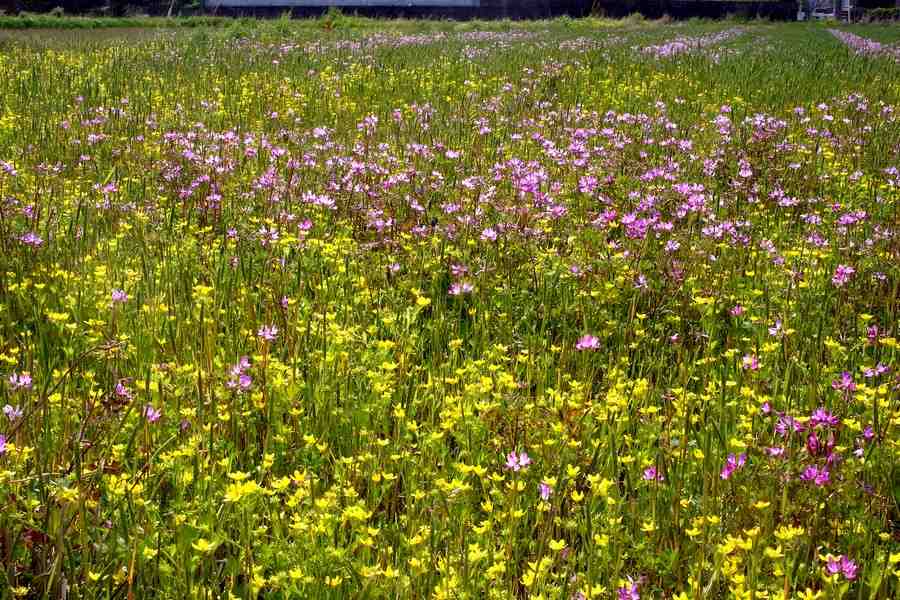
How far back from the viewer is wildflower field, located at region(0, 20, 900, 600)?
7.29 feet

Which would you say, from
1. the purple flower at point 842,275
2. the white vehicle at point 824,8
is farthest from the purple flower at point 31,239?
the white vehicle at point 824,8

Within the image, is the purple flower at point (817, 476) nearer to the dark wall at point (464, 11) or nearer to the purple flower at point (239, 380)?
the purple flower at point (239, 380)

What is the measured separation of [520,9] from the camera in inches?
2105

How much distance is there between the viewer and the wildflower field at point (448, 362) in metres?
2.22

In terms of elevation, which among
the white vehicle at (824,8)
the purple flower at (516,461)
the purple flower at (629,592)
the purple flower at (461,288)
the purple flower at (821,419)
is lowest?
the purple flower at (629,592)

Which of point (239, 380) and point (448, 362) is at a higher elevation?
point (239, 380)

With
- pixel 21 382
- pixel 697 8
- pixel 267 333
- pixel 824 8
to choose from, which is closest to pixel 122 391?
pixel 21 382

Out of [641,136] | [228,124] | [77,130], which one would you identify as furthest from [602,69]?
[77,130]

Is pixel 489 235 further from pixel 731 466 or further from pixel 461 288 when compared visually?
pixel 731 466

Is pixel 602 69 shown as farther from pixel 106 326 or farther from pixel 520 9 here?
pixel 520 9

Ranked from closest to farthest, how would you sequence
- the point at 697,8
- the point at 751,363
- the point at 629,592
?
the point at 629,592 < the point at 751,363 < the point at 697,8

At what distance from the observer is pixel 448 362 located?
11.4 feet

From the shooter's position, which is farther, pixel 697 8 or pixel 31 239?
pixel 697 8

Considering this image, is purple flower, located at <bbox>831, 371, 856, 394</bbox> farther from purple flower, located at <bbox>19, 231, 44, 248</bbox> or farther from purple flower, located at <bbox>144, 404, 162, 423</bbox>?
purple flower, located at <bbox>19, 231, 44, 248</bbox>
